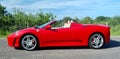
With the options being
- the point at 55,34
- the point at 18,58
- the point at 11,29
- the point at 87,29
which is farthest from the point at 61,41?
the point at 11,29

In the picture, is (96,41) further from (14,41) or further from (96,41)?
(14,41)

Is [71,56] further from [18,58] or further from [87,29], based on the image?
[87,29]

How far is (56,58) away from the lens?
884 cm

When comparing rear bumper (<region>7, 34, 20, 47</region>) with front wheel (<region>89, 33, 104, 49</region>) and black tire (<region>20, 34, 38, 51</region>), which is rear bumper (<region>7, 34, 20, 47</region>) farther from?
front wheel (<region>89, 33, 104, 49</region>)

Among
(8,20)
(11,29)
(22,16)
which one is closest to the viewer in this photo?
(11,29)

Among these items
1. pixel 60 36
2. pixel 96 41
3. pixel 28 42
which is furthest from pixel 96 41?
pixel 28 42

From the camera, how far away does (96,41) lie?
11141mm

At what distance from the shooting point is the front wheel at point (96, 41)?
1109 cm

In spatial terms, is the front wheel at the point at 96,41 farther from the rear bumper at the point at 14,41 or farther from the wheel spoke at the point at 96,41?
the rear bumper at the point at 14,41

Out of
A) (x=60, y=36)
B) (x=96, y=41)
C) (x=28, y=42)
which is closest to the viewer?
(x=28, y=42)

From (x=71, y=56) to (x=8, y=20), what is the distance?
21.5 m

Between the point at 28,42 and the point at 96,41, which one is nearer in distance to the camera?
the point at 28,42

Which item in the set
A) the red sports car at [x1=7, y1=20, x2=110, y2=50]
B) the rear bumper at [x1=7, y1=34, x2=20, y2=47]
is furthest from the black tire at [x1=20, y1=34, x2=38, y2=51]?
the rear bumper at [x1=7, y1=34, x2=20, y2=47]

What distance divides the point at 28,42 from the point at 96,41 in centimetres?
236
